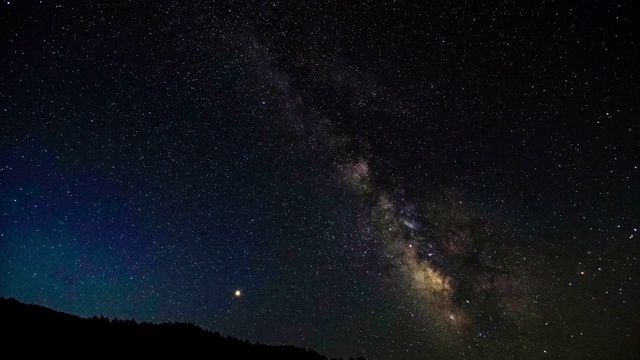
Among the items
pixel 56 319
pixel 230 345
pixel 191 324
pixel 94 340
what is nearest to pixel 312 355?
pixel 230 345

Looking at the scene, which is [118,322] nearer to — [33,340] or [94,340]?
[94,340]

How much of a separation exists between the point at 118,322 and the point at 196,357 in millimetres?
2840

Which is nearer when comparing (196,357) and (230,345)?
(196,357)

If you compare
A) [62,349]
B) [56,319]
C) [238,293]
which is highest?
[238,293]

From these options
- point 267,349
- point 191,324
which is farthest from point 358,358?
point 191,324

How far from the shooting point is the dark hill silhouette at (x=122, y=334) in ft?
31.2

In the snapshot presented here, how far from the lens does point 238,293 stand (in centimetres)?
2102

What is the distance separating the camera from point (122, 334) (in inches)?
419

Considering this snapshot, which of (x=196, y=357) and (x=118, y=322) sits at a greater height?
(x=118, y=322)

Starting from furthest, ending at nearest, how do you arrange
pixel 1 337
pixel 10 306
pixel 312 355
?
1. pixel 312 355
2. pixel 10 306
3. pixel 1 337

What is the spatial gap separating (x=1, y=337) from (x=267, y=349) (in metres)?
7.16

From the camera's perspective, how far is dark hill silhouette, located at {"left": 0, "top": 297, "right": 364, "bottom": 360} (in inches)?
375

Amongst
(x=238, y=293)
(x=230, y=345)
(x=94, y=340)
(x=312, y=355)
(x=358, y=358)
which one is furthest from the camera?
(x=238, y=293)

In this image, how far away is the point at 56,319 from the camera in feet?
34.3
